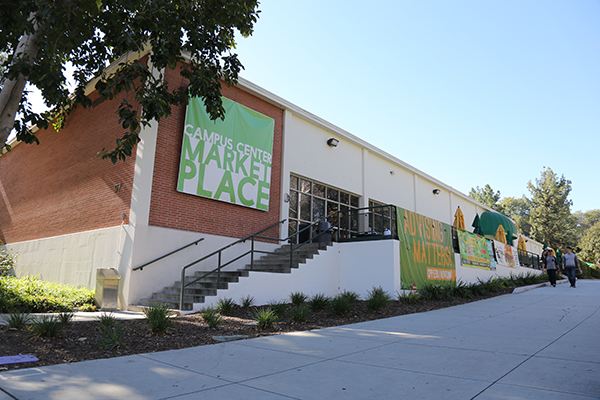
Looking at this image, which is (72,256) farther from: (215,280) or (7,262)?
(215,280)

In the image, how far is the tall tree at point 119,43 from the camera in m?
7.73

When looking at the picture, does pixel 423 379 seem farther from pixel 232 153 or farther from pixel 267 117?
pixel 267 117

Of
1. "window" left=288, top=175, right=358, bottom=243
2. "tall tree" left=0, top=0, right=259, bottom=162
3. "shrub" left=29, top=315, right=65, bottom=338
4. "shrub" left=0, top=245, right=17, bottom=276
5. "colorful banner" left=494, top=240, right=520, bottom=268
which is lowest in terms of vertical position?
"shrub" left=29, top=315, right=65, bottom=338

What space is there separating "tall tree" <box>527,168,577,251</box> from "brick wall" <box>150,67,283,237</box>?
40190 millimetres

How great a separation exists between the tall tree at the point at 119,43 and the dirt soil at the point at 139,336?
3902 mm

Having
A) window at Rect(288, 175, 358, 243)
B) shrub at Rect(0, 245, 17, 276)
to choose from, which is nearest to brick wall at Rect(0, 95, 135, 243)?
shrub at Rect(0, 245, 17, 276)

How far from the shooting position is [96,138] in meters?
13.1

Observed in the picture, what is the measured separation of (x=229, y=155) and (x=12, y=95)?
6014 millimetres

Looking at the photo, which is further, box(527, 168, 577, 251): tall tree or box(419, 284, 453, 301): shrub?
box(527, 168, 577, 251): tall tree

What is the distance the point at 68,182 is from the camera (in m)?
14.0

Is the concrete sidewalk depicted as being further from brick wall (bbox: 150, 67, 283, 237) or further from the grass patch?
brick wall (bbox: 150, 67, 283, 237)

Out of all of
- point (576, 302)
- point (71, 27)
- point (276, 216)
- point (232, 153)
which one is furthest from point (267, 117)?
point (576, 302)

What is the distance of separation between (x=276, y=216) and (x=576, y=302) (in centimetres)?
931

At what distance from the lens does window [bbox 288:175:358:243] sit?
15378 mm
